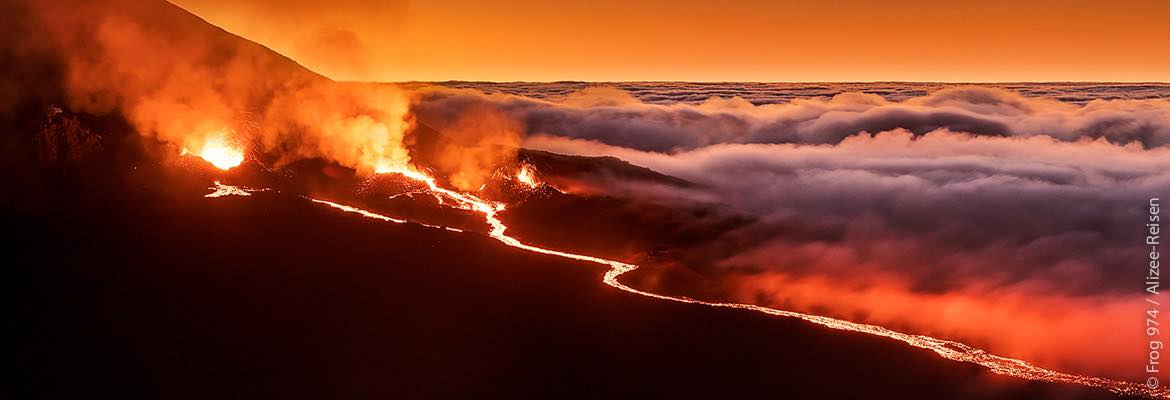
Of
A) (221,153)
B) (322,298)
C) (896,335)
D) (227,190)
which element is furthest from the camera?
(221,153)

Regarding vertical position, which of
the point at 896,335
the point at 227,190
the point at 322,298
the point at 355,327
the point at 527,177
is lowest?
the point at 896,335

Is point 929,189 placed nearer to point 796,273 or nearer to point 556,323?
point 796,273

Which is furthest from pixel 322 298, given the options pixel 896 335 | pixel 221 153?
pixel 896 335

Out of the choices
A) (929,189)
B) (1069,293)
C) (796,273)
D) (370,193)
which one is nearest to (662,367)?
(796,273)

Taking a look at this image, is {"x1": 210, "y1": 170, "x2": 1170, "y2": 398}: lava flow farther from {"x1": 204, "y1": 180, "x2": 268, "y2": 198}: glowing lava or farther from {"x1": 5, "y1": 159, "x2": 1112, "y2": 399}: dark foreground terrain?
{"x1": 204, "y1": 180, "x2": 268, "y2": 198}: glowing lava

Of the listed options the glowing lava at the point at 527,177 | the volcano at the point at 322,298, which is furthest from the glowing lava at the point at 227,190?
the glowing lava at the point at 527,177

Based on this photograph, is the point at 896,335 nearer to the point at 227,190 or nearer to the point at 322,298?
the point at 322,298
